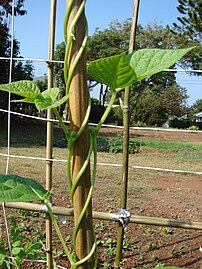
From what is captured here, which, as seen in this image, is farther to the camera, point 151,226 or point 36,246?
point 151,226

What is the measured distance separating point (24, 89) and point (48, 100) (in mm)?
34

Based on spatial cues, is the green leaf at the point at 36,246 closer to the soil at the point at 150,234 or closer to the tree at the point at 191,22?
the soil at the point at 150,234

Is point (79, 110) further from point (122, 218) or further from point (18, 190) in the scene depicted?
point (122, 218)

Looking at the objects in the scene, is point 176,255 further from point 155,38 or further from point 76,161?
point 155,38

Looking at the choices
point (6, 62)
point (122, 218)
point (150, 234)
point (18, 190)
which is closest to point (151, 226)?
point (150, 234)

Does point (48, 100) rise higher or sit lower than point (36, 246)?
higher

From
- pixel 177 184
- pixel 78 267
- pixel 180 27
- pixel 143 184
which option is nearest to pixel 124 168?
pixel 78 267

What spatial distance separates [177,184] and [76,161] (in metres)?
3.90

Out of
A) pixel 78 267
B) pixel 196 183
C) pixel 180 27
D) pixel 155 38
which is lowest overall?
pixel 196 183

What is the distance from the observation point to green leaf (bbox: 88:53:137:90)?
1.04ft

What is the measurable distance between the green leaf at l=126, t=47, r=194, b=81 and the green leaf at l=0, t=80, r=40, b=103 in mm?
98

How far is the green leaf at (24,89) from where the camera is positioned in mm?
361

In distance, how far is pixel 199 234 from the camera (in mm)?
2023

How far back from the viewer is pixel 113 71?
331 millimetres
